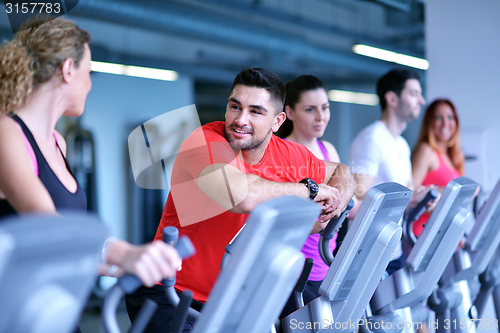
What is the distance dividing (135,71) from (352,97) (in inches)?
240

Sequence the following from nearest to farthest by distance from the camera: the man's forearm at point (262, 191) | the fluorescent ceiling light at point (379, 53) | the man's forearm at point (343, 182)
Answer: the man's forearm at point (262, 191)
the man's forearm at point (343, 182)
the fluorescent ceiling light at point (379, 53)

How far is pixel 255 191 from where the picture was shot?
66.5 inches

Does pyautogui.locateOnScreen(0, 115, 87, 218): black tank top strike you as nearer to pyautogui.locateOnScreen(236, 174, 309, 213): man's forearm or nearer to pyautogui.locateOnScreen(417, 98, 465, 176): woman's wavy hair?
pyautogui.locateOnScreen(236, 174, 309, 213): man's forearm

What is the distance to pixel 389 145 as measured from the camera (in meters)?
2.79

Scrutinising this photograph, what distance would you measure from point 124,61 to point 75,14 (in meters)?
2.02

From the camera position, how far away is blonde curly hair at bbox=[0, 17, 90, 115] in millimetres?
1235

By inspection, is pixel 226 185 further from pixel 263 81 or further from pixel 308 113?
pixel 308 113

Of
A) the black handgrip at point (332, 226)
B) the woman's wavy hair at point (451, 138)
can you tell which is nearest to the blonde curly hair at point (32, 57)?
the black handgrip at point (332, 226)

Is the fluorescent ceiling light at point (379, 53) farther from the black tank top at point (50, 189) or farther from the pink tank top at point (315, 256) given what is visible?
the black tank top at point (50, 189)

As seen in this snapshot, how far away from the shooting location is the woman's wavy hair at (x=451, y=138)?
3314 mm

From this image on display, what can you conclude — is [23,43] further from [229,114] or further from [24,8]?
[24,8]

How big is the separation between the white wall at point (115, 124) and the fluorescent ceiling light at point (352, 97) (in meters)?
4.75

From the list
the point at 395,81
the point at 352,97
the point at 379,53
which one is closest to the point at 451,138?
the point at 395,81

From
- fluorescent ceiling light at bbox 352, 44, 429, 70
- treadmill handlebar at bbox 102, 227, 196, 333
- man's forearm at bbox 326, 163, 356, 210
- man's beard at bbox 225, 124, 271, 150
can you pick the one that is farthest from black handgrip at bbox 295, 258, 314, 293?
fluorescent ceiling light at bbox 352, 44, 429, 70
